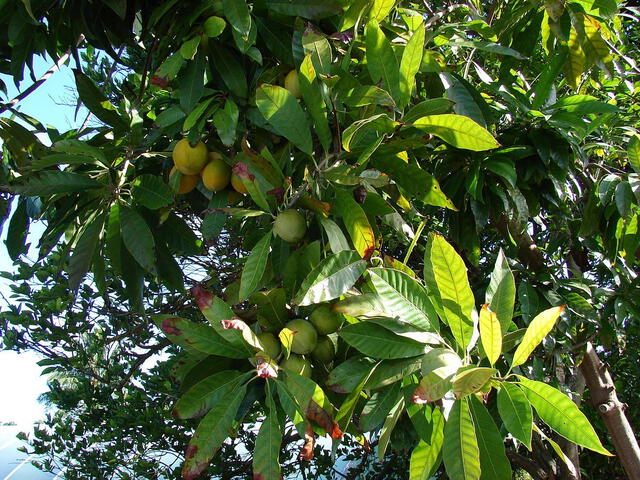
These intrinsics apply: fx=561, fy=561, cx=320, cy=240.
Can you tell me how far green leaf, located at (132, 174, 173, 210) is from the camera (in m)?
1.41

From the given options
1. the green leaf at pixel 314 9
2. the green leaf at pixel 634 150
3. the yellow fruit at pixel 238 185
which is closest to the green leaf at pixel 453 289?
the yellow fruit at pixel 238 185

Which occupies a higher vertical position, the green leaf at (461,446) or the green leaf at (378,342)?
the green leaf at (378,342)

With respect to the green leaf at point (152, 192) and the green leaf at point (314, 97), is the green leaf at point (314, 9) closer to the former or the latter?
the green leaf at point (314, 97)

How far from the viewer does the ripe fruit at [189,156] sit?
4.42 feet

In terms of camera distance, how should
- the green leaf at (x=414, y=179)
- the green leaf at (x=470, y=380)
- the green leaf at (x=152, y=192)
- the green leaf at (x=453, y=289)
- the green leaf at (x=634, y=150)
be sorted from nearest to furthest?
the green leaf at (x=470, y=380)
the green leaf at (x=453, y=289)
the green leaf at (x=414, y=179)
the green leaf at (x=152, y=192)
the green leaf at (x=634, y=150)

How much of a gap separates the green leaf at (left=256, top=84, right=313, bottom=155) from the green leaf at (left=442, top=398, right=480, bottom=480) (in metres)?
0.57

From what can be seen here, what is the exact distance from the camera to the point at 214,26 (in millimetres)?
1279

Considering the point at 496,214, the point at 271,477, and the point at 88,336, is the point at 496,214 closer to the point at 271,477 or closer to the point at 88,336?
the point at 271,477

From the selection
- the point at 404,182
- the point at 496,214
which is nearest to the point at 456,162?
the point at 496,214

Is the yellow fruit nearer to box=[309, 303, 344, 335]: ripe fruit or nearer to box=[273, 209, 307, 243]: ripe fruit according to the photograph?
box=[273, 209, 307, 243]: ripe fruit

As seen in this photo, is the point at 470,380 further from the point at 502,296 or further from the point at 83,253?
the point at 83,253

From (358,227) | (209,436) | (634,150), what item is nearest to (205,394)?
(209,436)

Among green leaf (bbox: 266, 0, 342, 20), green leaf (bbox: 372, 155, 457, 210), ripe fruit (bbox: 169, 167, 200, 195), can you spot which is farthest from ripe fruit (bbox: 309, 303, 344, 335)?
green leaf (bbox: 266, 0, 342, 20)

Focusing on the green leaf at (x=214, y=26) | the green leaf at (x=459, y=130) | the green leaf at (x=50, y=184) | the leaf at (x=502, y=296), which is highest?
the green leaf at (x=214, y=26)
